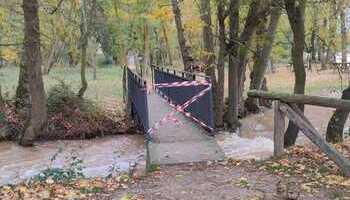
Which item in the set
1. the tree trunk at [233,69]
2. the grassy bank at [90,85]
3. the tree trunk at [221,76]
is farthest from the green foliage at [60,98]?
the tree trunk at [233,69]

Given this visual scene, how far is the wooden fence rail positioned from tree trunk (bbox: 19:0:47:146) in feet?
30.7

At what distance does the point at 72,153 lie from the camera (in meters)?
16.3

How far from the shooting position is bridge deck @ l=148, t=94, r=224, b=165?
11.0 meters

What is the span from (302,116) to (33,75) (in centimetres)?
1132

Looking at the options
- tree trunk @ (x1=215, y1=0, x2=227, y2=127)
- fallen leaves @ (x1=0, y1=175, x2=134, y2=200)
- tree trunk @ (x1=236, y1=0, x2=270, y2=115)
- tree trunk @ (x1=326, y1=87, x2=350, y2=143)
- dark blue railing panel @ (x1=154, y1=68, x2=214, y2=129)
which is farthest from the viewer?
tree trunk @ (x1=215, y1=0, x2=227, y2=127)

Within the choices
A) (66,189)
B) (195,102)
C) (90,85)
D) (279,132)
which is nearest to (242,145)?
(195,102)

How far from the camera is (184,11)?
28.4 meters

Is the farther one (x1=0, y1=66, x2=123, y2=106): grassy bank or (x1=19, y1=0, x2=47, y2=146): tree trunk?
(x1=0, y1=66, x2=123, y2=106): grassy bank

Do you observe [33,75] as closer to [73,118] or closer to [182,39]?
[73,118]

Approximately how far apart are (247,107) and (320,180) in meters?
16.5

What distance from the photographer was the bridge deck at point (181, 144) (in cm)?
1102

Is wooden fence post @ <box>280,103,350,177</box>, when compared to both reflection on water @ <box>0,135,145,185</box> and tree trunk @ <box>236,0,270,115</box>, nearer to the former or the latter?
reflection on water @ <box>0,135,145,185</box>

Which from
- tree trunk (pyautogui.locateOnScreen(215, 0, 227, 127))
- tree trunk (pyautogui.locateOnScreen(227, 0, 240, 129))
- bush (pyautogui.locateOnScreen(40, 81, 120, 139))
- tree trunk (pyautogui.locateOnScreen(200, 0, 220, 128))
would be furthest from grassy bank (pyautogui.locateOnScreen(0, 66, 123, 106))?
tree trunk (pyautogui.locateOnScreen(227, 0, 240, 129))

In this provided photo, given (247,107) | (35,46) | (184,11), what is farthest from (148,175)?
(184,11)
